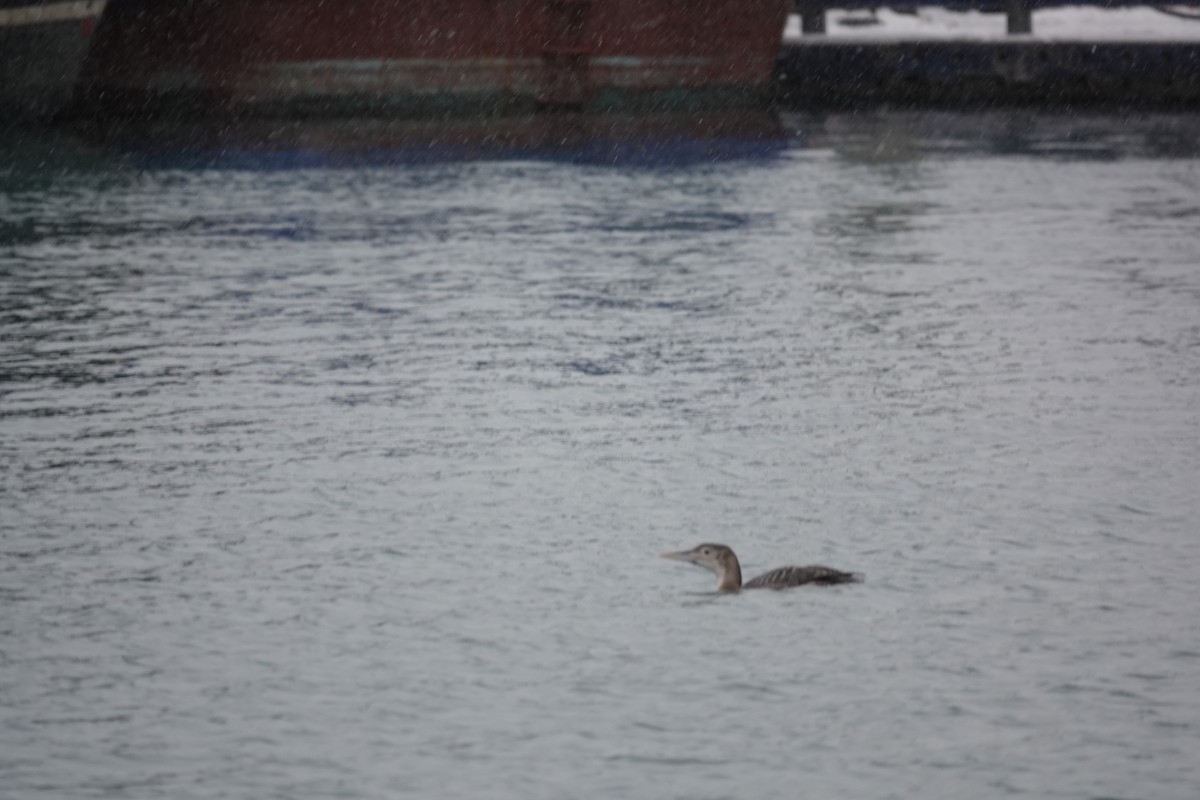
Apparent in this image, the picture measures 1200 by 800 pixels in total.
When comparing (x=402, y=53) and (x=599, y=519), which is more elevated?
(x=402, y=53)

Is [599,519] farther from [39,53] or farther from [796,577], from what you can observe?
[39,53]

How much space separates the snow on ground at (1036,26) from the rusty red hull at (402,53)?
8.48 feet

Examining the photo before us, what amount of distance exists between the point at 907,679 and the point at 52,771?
7.91 ft

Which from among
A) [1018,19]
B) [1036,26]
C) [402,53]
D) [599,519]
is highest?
[1018,19]

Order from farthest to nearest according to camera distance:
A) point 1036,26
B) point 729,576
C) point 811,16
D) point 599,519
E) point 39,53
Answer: point 811,16, point 1036,26, point 39,53, point 599,519, point 729,576

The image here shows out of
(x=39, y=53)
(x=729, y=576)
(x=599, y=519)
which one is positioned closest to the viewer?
(x=729, y=576)

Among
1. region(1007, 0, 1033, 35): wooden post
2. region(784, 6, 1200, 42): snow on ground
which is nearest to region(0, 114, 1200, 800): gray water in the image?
region(1007, 0, 1033, 35): wooden post

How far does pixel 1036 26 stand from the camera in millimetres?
42344

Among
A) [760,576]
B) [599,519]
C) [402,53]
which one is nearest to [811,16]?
[402,53]

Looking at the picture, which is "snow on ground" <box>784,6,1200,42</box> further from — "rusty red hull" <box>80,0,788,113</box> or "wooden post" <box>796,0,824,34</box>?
"rusty red hull" <box>80,0,788,113</box>

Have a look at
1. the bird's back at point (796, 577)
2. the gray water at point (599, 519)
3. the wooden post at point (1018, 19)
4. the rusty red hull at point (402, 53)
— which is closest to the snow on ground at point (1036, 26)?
the wooden post at point (1018, 19)

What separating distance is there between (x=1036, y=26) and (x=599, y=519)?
35477 mm

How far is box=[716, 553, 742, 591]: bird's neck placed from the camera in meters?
7.48

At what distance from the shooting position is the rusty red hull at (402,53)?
39469mm
